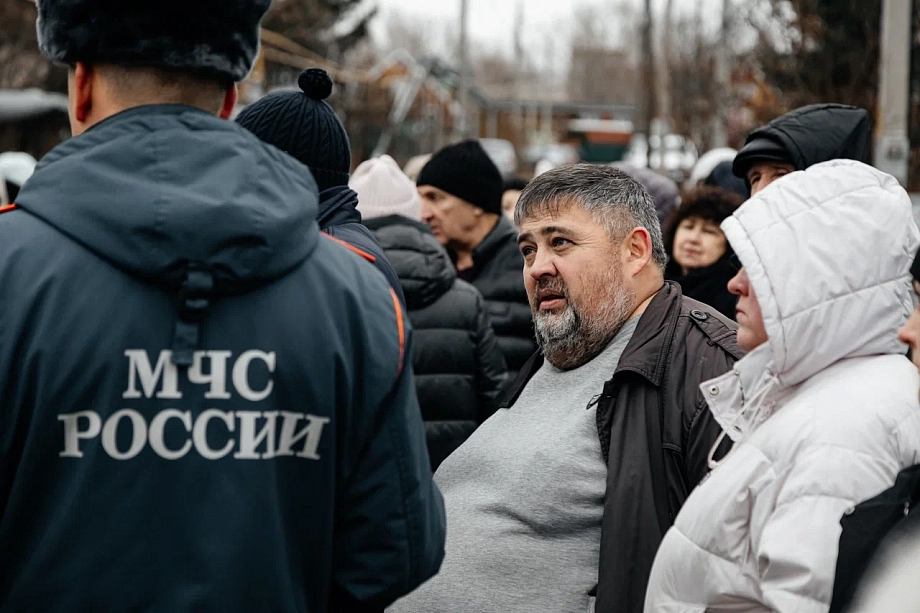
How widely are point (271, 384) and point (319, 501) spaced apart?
249mm

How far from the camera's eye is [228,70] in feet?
6.89

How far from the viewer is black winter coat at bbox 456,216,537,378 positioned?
575cm

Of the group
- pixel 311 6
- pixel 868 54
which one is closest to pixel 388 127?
pixel 311 6

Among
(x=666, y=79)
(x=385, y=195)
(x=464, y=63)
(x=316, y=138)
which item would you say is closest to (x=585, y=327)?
(x=316, y=138)

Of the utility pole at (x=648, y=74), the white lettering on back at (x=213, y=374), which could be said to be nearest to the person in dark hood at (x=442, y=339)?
the white lettering on back at (x=213, y=374)

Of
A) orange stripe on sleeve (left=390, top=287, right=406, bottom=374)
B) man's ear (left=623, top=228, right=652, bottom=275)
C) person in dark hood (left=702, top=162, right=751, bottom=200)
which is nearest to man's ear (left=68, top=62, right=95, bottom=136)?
orange stripe on sleeve (left=390, top=287, right=406, bottom=374)

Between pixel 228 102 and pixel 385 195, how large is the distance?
305 cm

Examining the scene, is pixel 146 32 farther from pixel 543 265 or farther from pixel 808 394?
pixel 543 265

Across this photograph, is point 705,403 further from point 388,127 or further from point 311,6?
point 311,6

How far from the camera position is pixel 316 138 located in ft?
10.8

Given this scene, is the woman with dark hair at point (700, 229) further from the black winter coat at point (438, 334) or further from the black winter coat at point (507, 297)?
the black winter coat at point (438, 334)

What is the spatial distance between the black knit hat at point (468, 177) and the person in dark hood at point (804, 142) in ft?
6.76

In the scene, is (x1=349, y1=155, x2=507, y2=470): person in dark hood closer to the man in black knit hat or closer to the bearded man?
the man in black knit hat

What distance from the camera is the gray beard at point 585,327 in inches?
131
